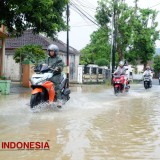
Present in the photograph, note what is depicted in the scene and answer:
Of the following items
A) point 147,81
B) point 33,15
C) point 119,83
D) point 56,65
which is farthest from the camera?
point 147,81

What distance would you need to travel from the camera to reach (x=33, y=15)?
44.4 feet

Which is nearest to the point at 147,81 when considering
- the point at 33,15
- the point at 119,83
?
the point at 119,83

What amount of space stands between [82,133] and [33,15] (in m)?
7.47

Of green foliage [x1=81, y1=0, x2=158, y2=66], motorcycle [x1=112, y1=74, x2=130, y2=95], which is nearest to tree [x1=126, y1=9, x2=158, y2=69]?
green foliage [x1=81, y1=0, x2=158, y2=66]

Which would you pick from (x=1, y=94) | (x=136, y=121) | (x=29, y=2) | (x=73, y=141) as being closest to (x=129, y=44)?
(x=1, y=94)

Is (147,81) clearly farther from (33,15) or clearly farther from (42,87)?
(42,87)

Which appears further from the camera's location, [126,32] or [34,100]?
[126,32]

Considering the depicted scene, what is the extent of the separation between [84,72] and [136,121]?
26.3 m

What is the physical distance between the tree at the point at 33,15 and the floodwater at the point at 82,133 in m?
4.01

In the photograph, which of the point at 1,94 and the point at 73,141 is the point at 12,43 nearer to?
the point at 1,94

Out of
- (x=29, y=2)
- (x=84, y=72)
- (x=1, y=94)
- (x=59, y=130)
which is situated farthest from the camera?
(x=84, y=72)

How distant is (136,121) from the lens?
345 inches

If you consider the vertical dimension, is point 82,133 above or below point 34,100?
below

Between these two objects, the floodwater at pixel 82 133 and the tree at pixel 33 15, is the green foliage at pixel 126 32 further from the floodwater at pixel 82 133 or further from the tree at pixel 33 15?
the floodwater at pixel 82 133
